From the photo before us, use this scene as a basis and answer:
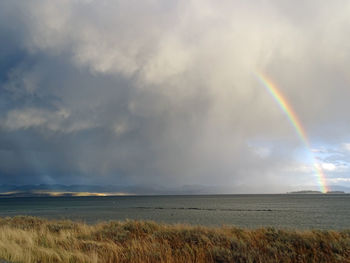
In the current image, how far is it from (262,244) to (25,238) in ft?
34.7

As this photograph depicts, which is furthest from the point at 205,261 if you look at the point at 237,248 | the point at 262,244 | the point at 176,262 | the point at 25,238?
the point at 25,238

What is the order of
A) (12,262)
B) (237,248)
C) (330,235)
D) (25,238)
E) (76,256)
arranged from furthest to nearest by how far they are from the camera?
(25,238) < (330,235) < (237,248) < (76,256) < (12,262)

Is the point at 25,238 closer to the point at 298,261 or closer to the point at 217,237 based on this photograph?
the point at 217,237

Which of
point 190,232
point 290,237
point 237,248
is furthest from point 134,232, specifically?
point 290,237

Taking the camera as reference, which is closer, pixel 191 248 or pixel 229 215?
pixel 191 248

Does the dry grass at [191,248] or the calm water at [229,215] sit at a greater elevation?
the dry grass at [191,248]

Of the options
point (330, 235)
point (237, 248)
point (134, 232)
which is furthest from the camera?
point (134, 232)

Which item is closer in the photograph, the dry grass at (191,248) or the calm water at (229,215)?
the dry grass at (191,248)

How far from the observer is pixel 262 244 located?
11.8 meters

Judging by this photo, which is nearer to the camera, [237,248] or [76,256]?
[76,256]

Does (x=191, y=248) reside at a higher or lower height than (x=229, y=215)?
higher

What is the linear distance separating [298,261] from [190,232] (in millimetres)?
5959

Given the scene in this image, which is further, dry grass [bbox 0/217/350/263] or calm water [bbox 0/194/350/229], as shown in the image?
calm water [bbox 0/194/350/229]

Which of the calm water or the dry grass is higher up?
the dry grass
